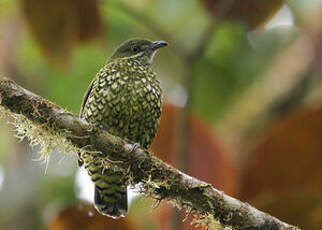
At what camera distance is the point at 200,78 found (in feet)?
26.6

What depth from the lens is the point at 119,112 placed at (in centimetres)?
487

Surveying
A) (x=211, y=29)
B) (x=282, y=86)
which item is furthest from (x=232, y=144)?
(x=211, y=29)

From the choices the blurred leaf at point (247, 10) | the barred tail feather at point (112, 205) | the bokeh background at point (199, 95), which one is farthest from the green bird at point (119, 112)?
the blurred leaf at point (247, 10)

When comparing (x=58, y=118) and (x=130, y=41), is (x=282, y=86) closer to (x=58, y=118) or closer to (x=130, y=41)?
(x=130, y=41)

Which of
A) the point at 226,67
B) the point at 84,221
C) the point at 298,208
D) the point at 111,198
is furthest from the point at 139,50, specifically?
the point at 226,67

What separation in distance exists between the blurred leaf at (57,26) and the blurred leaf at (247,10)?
0.92 metres

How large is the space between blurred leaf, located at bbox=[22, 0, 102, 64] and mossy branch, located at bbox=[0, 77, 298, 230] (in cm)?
106

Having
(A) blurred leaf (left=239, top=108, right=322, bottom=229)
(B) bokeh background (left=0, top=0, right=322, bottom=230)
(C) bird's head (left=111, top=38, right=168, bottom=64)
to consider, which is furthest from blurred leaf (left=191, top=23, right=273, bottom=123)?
(C) bird's head (left=111, top=38, right=168, bottom=64)

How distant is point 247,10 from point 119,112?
44.0 inches

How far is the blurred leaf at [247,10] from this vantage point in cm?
488

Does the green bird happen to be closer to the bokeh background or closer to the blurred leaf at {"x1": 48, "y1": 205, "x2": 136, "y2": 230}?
the bokeh background

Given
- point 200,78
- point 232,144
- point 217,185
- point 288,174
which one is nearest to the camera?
point 217,185

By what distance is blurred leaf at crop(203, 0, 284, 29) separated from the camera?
16.0 ft

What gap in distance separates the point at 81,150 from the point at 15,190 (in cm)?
207
